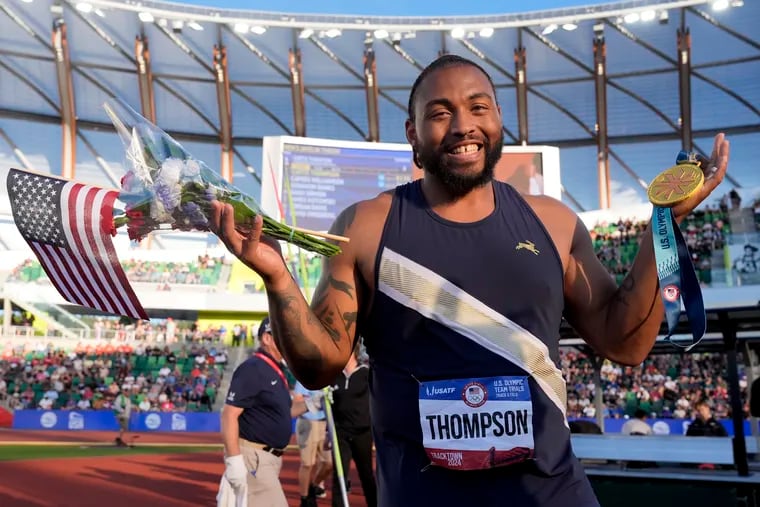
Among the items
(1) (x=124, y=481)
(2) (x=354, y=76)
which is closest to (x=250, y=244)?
(1) (x=124, y=481)

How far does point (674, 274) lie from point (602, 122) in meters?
41.0

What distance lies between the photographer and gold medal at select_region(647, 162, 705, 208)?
6.43ft

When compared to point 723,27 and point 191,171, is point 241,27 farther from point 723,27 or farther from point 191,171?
point 191,171

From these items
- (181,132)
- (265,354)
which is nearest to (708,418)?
(265,354)

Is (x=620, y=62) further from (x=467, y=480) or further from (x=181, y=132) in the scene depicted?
(x=467, y=480)

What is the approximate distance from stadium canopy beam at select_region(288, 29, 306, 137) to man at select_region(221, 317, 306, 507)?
36.3 meters

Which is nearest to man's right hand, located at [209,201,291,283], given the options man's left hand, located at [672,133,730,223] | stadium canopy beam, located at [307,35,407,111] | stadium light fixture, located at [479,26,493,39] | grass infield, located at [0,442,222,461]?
man's left hand, located at [672,133,730,223]

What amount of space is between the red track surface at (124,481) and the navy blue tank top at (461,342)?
323 inches

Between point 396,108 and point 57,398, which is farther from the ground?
point 396,108

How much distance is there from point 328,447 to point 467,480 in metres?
7.86

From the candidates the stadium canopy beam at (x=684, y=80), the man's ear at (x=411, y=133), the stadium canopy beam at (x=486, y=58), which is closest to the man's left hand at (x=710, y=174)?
the man's ear at (x=411, y=133)

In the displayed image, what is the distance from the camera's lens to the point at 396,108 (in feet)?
138

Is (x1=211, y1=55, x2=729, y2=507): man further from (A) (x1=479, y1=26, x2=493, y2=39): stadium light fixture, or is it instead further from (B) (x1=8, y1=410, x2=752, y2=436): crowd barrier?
(A) (x1=479, y1=26, x2=493, y2=39): stadium light fixture

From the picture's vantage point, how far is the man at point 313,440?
29.1ft
